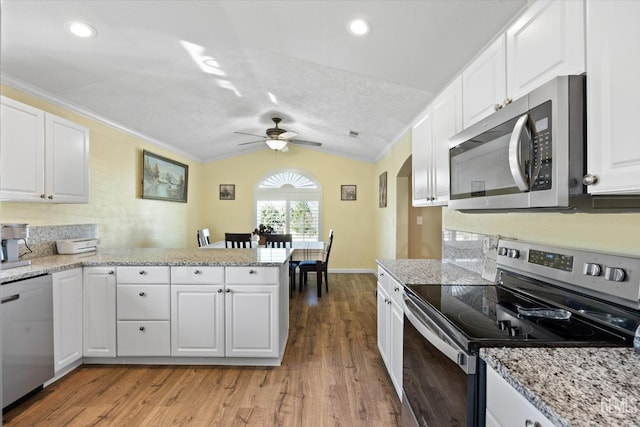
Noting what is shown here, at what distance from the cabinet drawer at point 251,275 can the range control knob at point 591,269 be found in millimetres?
1941

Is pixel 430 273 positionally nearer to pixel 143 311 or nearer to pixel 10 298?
pixel 143 311

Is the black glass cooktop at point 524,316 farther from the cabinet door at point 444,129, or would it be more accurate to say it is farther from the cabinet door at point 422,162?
the cabinet door at point 422,162

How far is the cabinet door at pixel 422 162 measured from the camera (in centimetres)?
237

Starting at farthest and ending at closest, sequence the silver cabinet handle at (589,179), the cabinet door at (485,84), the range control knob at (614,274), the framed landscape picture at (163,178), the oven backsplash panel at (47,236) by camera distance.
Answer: the framed landscape picture at (163,178), the oven backsplash panel at (47,236), the cabinet door at (485,84), the range control knob at (614,274), the silver cabinet handle at (589,179)

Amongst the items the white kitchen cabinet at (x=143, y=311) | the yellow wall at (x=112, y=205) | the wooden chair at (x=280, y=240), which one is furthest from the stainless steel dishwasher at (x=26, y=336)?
the wooden chair at (x=280, y=240)

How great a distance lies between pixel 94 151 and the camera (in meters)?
3.58

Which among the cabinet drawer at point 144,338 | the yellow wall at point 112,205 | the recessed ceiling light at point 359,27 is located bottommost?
the cabinet drawer at point 144,338

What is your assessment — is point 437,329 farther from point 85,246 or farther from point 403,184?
point 403,184

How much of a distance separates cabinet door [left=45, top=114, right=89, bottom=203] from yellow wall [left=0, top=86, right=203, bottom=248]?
1.21 ft

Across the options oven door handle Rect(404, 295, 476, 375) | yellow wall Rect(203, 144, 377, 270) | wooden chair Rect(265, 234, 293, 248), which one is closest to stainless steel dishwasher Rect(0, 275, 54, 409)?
oven door handle Rect(404, 295, 476, 375)

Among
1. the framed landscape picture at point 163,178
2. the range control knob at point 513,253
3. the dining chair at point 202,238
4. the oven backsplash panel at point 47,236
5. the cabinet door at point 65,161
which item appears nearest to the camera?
the range control knob at point 513,253

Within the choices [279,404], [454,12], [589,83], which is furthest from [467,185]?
[279,404]

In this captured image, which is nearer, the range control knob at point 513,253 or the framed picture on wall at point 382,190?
the range control knob at point 513,253

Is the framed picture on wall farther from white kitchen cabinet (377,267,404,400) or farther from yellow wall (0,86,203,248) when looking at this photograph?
yellow wall (0,86,203,248)
